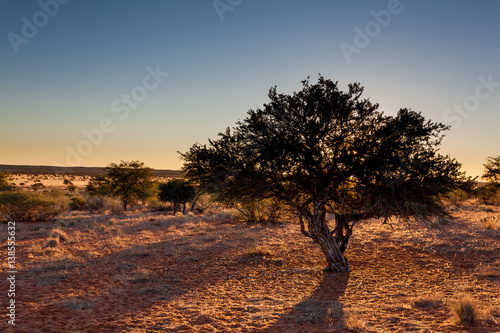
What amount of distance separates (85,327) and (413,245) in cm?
1757

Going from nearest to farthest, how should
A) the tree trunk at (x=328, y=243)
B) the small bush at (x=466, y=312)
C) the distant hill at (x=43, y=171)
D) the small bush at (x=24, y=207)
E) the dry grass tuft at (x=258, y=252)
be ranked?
the small bush at (x=466, y=312)
the tree trunk at (x=328, y=243)
the dry grass tuft at (x=258, y=252)
the small bush at (x=24, y=207)
the distant hill at (x=43, y=171)

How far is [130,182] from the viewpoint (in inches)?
1602

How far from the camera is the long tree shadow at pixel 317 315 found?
711 cm

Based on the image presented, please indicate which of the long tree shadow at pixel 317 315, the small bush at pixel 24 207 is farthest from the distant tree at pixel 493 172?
the small bush at pixel 24 207

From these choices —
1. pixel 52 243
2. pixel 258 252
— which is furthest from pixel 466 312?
pixel 52 243

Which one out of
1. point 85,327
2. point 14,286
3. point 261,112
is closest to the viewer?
point 85,327

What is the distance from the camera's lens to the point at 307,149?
437 inches

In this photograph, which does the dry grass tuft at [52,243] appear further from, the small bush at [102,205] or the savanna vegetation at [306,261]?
the small bush at [102,205]

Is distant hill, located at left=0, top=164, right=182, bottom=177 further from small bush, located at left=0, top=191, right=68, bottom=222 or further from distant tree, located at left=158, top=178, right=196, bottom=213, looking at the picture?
small bush, located at left=0, top=191, right=68, bottom=222

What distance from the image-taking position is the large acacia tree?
10680 millimetres

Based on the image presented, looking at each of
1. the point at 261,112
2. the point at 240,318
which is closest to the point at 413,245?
the point at 261,112

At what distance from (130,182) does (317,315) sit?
122ft

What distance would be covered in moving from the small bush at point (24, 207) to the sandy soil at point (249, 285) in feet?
33.4

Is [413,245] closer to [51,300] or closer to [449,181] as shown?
[449,181]
